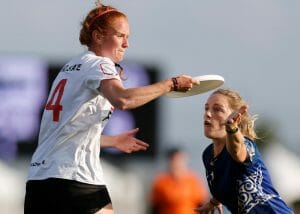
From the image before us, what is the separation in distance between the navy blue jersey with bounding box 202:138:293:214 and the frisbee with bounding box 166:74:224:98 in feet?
1.48

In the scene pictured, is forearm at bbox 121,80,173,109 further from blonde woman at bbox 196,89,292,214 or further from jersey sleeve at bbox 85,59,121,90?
blonde woman at bbox 196,89,292,214

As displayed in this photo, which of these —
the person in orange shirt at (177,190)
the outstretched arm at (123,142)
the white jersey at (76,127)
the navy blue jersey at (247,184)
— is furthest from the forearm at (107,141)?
the person in orange shirt at (177,190)

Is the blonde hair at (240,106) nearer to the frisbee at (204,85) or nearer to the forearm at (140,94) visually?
the frisbee at (204,85)

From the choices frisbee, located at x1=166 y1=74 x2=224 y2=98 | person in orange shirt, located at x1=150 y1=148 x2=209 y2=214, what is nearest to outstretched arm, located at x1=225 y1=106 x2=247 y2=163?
frisbee, located at x1=166 y1=74 x2=224 y2=98

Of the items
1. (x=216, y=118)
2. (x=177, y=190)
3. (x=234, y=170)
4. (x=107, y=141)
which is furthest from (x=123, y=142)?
(x=177, y=190)

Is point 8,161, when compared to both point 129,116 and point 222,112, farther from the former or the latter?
point 222,112

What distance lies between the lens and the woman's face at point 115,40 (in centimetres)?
814

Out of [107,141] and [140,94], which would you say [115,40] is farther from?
[107,141]

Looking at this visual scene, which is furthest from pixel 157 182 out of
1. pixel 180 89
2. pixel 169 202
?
pixel 180 89

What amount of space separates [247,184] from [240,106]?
601 mm

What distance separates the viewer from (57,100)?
26.2ft

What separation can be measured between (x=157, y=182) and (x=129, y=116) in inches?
273

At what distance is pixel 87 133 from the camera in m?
7.91

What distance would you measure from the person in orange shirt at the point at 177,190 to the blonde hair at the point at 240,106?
6180 mm
